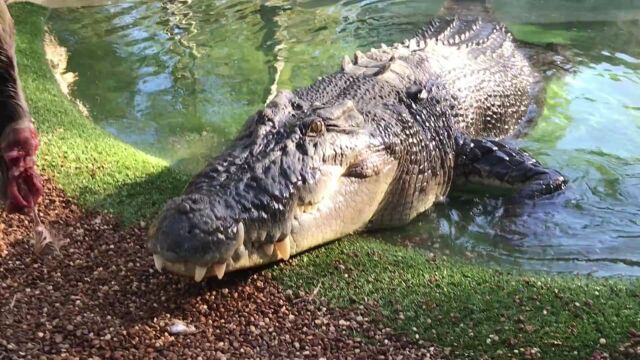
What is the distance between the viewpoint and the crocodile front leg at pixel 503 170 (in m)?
4.79

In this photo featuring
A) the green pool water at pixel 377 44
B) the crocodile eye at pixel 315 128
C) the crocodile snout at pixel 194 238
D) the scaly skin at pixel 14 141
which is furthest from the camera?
the green pool water at pixel 377 44

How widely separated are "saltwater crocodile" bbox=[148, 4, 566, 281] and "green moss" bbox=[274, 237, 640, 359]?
246mm

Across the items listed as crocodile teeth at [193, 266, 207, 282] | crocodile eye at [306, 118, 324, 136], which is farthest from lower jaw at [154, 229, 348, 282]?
crocodile eye at [306, 118, 324, 136]

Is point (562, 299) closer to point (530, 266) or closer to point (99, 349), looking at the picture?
point (530, 266)

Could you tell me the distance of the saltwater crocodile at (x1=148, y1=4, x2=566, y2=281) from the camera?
10.3 feet

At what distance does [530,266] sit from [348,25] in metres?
5.61

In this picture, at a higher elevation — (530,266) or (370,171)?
(370,171)

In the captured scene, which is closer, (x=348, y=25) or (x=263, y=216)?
(x=263, y=216)

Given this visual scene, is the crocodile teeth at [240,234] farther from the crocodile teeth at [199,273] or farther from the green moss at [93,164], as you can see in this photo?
the green moss at [93,164]

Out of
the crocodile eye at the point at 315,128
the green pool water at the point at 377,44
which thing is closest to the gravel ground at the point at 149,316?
the crocodile eye at the point at 315,128

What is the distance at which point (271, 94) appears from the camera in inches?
260

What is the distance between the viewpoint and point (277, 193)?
11.1 feet

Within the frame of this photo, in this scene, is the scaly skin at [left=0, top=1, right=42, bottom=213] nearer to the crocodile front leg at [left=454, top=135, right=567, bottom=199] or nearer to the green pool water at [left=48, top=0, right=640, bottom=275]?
the green pool water at [left=48, top=0, right=640, bottom=275]

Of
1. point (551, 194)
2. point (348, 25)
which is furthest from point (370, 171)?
point (348, 25)
